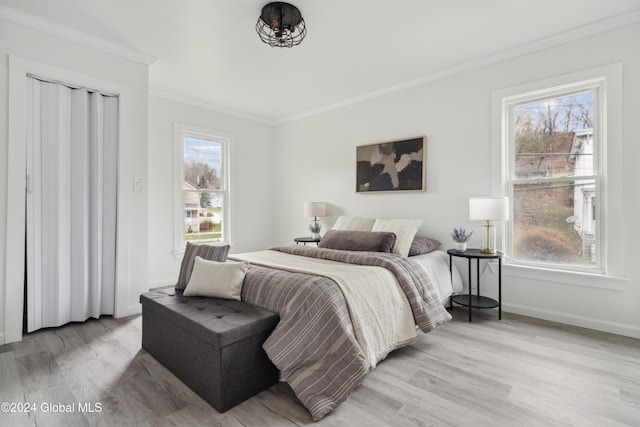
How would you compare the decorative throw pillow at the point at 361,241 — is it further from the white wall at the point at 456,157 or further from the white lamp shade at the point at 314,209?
the white lamp shade at the point at 314,209

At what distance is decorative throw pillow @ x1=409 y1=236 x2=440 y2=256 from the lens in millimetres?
3330

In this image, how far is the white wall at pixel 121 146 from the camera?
252 centimetres

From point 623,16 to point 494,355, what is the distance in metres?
2.92

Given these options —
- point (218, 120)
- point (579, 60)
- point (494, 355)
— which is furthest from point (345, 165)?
point (494, 355)

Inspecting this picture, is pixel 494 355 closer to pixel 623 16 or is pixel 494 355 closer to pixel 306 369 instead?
pixel 306 369


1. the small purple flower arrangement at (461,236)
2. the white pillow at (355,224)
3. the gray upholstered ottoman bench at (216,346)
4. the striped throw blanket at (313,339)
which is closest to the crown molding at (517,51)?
the white pillow at (355,224)

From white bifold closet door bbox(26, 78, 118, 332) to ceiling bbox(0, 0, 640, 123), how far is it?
0.68 metres

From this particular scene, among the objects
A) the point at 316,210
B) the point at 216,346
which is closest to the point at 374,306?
the point at 216,346

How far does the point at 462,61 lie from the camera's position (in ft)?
11.2

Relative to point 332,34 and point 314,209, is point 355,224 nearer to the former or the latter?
point 314,209

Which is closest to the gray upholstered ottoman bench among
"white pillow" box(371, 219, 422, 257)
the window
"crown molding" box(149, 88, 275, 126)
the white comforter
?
the white comforter

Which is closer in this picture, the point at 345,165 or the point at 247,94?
the point at 247,94

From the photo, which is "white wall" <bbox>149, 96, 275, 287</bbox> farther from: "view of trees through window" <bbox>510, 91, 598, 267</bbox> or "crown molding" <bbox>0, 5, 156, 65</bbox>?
"view of trees through window" <bbox>510, 91, 598, 267</bbox>

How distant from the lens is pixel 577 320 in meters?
2.86
